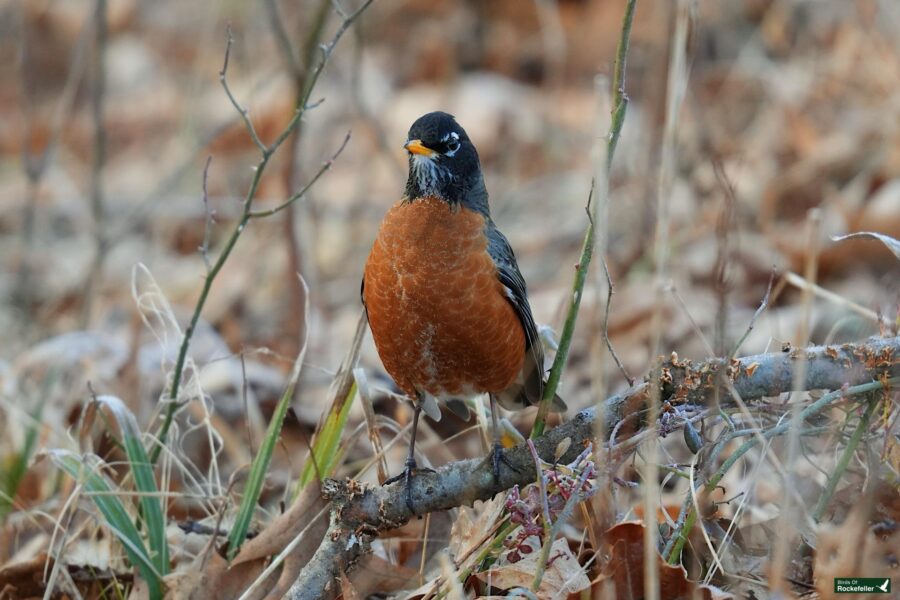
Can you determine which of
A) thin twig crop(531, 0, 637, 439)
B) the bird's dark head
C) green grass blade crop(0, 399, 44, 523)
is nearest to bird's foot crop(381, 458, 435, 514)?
thin twig crop(531, 0, 637, 439)

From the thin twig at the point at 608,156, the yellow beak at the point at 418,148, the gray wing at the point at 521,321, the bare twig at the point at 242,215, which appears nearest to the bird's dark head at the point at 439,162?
the yellow beak at the point at 418,148

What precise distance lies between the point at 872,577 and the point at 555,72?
26.3ft

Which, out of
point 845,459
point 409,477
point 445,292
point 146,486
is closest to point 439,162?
point 445,292

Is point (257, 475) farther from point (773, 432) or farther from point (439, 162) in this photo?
point (773, 432)

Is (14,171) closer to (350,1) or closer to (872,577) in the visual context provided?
(350,1)

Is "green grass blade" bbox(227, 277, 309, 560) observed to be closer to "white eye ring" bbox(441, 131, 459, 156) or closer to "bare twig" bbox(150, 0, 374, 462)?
"bare twig" bbox(150, 0, 374, 462)

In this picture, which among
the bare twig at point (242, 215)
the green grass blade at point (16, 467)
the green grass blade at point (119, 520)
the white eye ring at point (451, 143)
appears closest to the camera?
the green grass blade at point (119, 520)

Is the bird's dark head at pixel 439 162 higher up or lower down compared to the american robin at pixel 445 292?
higher up

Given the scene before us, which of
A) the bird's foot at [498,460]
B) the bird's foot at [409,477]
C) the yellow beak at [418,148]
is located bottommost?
the bird's foot at [409,477]

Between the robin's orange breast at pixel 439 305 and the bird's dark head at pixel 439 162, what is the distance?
76 mm

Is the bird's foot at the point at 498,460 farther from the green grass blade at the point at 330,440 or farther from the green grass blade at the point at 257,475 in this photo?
the green grass blade at the point at 257,475

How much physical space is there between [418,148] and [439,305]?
607 millimetres

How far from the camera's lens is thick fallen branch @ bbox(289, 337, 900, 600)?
275 centimetres

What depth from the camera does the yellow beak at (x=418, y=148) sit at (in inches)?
144
